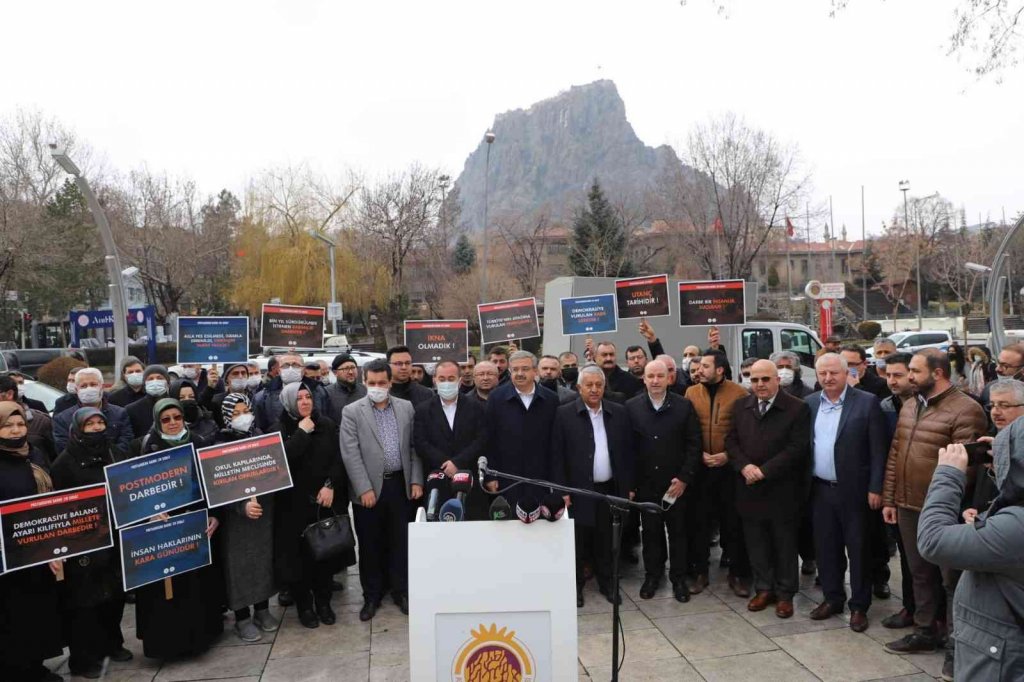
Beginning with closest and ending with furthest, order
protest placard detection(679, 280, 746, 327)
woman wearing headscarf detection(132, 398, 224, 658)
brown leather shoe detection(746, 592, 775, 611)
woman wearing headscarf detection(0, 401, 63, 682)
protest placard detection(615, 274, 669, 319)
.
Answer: woman wearing headscarf detection(0, 401, 63, 682)
woman wearing headscarf detection(132, 398, 224, 658)
brown leather shoe detection(746, 592, 775, 611)
protest placard detection(679, 280, 746, 327)
protest placard detection(615, 274, 669, 319)

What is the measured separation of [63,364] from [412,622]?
52.7 ft

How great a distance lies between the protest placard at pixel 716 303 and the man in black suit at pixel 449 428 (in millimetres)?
5064

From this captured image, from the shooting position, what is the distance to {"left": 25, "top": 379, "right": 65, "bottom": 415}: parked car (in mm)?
11359

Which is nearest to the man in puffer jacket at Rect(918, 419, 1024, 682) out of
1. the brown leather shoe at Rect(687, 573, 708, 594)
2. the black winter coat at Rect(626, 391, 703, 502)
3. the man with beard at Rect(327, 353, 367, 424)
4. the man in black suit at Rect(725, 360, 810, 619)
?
the man in black suit at Rect(725, 360, 810, 619)

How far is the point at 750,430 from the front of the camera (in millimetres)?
5801

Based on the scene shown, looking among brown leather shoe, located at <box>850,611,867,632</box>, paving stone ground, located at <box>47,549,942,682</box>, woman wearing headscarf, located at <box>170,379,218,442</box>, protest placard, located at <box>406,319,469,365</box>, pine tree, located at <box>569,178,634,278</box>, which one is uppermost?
pine tree, located at <box>569,178,634,278</box>

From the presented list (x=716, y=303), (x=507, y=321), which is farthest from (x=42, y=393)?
(x=716, y=303)

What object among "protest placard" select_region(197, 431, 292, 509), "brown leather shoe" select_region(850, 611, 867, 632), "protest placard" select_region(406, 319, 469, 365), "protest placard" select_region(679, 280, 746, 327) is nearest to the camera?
"protest placard" select_region(197, 431, 292, 509)

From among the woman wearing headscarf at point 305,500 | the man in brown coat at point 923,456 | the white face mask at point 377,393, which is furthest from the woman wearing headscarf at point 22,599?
the man in brown coat at point 923,456

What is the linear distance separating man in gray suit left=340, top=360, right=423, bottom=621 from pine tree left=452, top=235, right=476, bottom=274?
1690 inches

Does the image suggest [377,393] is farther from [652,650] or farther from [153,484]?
[652,650]

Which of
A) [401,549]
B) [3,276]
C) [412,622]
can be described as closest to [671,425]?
→ [401,549]

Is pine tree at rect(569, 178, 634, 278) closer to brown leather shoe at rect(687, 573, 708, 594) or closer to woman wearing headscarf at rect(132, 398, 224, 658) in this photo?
brown leather shoe at rect(687, 573, 708, 594)

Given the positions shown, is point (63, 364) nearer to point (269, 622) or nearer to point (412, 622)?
point (269, 622)
